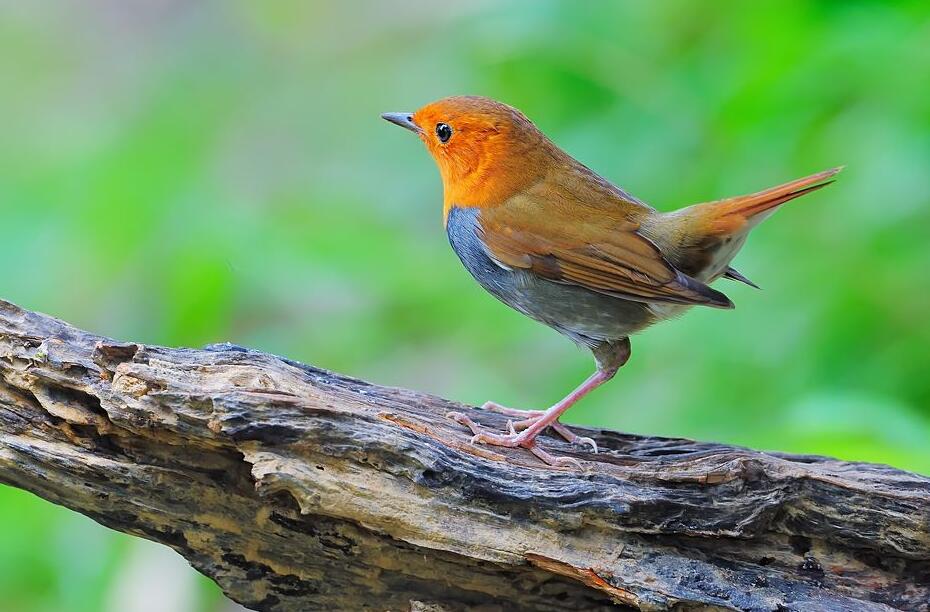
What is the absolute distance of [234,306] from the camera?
506 cm

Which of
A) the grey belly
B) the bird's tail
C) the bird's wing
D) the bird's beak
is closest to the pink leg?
the grey belly

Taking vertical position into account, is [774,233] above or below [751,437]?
above

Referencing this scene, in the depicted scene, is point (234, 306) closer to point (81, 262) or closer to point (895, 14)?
point (81, 262)

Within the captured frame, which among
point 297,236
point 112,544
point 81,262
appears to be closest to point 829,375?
point 297,236

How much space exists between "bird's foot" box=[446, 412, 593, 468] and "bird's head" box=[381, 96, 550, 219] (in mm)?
→ 1087

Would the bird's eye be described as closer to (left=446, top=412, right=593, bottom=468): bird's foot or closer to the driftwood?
(left=446, top=412, right=593, bottom=468): bird's foot

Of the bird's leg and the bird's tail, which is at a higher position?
the bird's tail

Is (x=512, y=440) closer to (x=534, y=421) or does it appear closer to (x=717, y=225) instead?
(x=534, y=421)

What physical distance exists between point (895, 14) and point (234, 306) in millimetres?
3623

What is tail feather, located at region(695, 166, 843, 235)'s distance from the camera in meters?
3.77

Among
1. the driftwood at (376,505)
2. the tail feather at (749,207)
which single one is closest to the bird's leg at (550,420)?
the driftwood at (376,505)

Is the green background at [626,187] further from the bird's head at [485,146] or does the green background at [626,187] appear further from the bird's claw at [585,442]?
the bird's head at [485,146]

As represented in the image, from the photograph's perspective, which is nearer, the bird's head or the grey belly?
the grey belly

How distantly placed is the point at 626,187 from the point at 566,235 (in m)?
1.36
